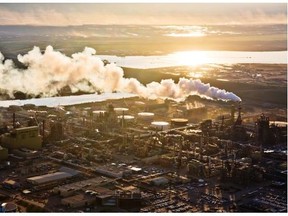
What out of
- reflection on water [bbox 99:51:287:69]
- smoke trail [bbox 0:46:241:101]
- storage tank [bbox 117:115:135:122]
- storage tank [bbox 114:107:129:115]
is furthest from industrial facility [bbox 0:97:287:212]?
reflection on water [bbox 99:51:287:69]

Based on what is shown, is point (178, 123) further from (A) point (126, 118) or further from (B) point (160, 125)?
(A) point (126, 118)

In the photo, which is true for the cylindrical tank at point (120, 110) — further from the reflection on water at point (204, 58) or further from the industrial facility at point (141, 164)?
the reflection on water at point (204, 58)

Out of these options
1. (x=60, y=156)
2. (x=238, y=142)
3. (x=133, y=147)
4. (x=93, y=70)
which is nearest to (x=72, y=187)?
(x=60, y=156)

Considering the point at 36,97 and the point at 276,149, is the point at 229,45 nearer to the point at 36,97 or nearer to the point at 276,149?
the point at 36,97

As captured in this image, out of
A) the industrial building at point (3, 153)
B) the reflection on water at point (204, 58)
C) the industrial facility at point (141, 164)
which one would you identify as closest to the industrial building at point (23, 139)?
the industrial facility at point (141, 164)

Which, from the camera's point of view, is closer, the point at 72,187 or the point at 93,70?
the point at 72,187

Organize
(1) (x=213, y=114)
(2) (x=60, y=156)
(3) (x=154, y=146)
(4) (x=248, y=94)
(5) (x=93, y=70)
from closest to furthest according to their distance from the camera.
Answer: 1. (2) (x=60, y=156)
2. (3) (x=154, y=146)
3. (5) (x=93, y=70)
4. (1) (x=213, y=114)
5. (4) (x=248, y=94)
